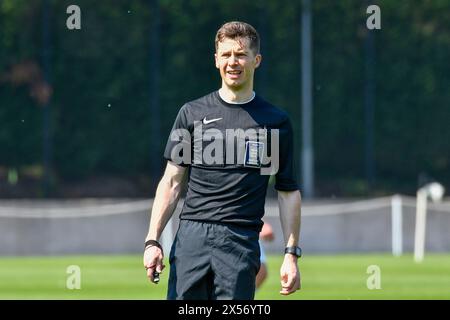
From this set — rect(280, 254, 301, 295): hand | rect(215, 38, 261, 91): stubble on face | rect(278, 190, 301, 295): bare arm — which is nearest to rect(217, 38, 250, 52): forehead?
rect(215, 38, 261, 91): stubble on face

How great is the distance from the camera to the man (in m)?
7.68

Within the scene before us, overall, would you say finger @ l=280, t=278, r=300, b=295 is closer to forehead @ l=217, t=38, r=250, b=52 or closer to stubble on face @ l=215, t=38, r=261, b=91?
stubble on face @ l=215, t=38, r=261, b=91

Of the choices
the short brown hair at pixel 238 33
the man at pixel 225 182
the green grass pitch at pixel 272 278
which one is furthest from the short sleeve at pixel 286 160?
the green grass pitch at pixel 272 278

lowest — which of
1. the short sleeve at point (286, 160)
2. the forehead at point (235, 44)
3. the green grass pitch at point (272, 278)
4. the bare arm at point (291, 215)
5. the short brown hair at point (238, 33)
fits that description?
the green grass pitch at point (272, 278)

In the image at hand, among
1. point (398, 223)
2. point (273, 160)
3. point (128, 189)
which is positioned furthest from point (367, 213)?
point (273, 160)

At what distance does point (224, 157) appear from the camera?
7766 millimetres

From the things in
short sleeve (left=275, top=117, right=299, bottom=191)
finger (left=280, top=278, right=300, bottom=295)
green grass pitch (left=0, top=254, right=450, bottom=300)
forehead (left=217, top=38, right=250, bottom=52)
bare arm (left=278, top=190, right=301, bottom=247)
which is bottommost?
green grass pitch (left=0, top=254, right=450, bottom=300)

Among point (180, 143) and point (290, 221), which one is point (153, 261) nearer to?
point (180, 143)

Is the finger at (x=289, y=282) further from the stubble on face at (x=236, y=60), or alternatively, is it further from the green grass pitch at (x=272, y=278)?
the green grass pitch at (x=272, y=278)

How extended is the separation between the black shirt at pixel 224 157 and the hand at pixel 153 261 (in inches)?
12.9

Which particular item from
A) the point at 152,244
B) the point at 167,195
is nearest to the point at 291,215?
the point at 167,195

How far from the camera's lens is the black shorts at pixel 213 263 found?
7.68m

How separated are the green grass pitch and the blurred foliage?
5.08m
